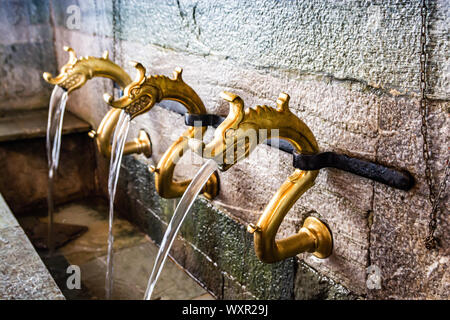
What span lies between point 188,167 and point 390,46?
1.37 m

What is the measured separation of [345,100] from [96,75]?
137 centimetres

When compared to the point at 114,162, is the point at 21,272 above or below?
below

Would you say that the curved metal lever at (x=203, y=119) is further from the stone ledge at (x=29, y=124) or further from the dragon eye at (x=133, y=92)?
the stone ledge at (x=29, y=124)

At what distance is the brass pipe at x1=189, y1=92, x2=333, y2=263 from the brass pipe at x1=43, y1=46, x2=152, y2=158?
1.17m

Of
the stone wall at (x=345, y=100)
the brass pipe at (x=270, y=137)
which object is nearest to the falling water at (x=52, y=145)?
the stone wall at (x=345, y=100)

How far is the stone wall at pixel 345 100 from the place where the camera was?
54.0 inches

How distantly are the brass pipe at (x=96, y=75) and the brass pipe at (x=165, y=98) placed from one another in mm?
24

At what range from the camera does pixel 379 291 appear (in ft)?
5.37

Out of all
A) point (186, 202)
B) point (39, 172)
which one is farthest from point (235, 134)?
point (39, 172)

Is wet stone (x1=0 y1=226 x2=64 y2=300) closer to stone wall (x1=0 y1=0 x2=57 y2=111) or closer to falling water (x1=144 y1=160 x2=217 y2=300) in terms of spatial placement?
falling water (x1=144 y1=160 x2=217 y2=300)

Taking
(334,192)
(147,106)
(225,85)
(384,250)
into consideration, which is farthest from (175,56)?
(384,250)

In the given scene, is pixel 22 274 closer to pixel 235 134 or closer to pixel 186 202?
pixel 186 202

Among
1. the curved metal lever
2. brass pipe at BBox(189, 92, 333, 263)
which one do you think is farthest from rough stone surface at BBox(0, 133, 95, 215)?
brass pipe at BBox(189, 92, 333, 263)

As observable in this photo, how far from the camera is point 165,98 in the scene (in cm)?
198
